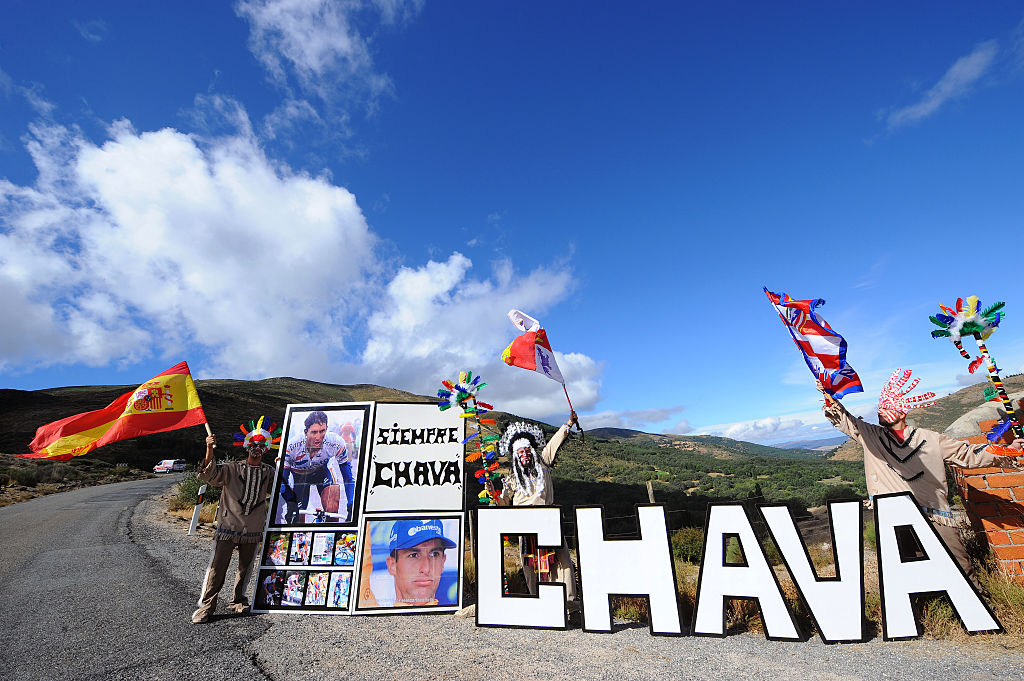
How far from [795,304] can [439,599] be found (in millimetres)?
5418

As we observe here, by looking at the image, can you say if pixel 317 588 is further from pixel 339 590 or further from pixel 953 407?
pixel 953 407

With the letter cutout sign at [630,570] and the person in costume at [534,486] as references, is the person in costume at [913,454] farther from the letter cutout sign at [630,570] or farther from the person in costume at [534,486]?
the person in costume at [534,486]

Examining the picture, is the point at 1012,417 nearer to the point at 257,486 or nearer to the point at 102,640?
the point at 257,486

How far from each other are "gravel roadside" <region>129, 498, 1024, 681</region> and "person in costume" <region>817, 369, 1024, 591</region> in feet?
3.76

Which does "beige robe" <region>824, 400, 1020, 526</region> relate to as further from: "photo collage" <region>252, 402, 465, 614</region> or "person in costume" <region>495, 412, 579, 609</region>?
"photo collage" <region>252, 402, 465, 614</region>

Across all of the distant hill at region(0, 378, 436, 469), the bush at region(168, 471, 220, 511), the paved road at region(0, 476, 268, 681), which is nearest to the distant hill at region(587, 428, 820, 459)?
the distant hill at region(0, 378, 436, 469)

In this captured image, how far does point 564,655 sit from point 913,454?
4108 millimetres

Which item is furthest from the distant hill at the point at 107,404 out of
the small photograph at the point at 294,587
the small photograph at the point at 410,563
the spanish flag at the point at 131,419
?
the small photograph at the point at 410,563

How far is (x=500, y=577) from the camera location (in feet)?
16.9

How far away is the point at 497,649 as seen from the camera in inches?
173

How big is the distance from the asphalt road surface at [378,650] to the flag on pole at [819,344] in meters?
2.38

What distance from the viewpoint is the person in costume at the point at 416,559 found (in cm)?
557

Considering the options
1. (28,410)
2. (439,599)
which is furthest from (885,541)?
(28,410)

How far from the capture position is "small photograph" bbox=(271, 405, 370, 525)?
603 centimetres
